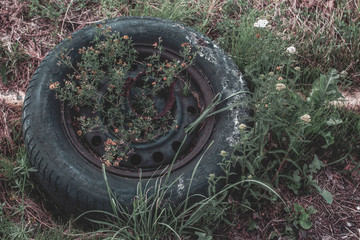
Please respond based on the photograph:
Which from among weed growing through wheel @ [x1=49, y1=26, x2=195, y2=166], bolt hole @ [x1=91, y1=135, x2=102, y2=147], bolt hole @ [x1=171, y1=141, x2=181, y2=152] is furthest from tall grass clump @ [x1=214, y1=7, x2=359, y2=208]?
bolt hole @ [x1=91, y1=135, x2=102, y2=147]

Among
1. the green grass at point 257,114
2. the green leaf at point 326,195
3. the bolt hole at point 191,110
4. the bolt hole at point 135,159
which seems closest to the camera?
the green grass at point 257,114

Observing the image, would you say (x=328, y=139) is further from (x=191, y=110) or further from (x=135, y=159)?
(x=135, y=159)

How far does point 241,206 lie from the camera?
7.90 ft

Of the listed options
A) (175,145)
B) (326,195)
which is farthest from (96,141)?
(326,195)

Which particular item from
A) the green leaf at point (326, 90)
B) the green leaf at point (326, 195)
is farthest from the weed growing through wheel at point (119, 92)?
the green leaf at point (326, 195)

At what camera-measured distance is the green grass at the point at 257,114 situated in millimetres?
2186

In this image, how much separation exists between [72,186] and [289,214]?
1383 millimetres

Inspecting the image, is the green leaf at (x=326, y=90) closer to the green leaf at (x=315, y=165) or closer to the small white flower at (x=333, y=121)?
the small white flower at (x=333, y=121)

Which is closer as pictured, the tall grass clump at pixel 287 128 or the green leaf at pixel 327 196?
the tall grass clump at pixel 287 128

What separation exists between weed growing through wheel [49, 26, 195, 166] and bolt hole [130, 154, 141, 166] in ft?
0.19

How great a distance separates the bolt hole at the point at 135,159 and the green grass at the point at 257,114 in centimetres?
29

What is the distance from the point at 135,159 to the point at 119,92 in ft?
1.51

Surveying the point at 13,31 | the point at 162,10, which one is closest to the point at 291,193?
the point at 162,10

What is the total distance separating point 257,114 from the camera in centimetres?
220
